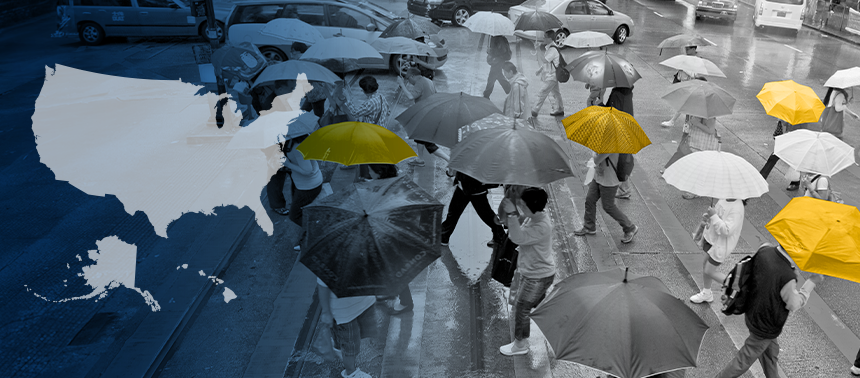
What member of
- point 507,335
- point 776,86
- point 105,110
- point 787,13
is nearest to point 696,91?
point 776,86

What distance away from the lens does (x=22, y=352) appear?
5.48m

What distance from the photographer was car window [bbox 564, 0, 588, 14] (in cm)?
A: 1837

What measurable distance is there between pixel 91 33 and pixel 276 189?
47.6 feet

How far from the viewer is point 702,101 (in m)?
7.28

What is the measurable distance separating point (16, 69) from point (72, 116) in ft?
19.2

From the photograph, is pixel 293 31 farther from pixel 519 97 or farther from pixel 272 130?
pixel 272 130

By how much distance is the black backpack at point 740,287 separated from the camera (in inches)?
165

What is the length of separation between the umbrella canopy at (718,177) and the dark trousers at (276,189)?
4.56 metres

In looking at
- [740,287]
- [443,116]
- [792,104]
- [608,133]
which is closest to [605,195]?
[608,133]

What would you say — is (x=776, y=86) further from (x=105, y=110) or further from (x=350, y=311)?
(x=105, y=110)

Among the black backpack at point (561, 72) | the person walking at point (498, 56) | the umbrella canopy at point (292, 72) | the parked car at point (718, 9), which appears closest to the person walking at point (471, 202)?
the umbrella canopy at point (292, 72)

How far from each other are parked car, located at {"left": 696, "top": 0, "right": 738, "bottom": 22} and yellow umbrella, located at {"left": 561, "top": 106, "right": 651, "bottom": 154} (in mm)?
20342

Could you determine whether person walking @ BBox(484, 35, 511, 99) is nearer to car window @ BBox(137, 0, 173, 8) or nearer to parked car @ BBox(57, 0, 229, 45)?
parked car @ BBox(57, 0, 229, 45)

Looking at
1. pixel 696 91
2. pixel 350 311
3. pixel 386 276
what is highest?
pixel 696 91
